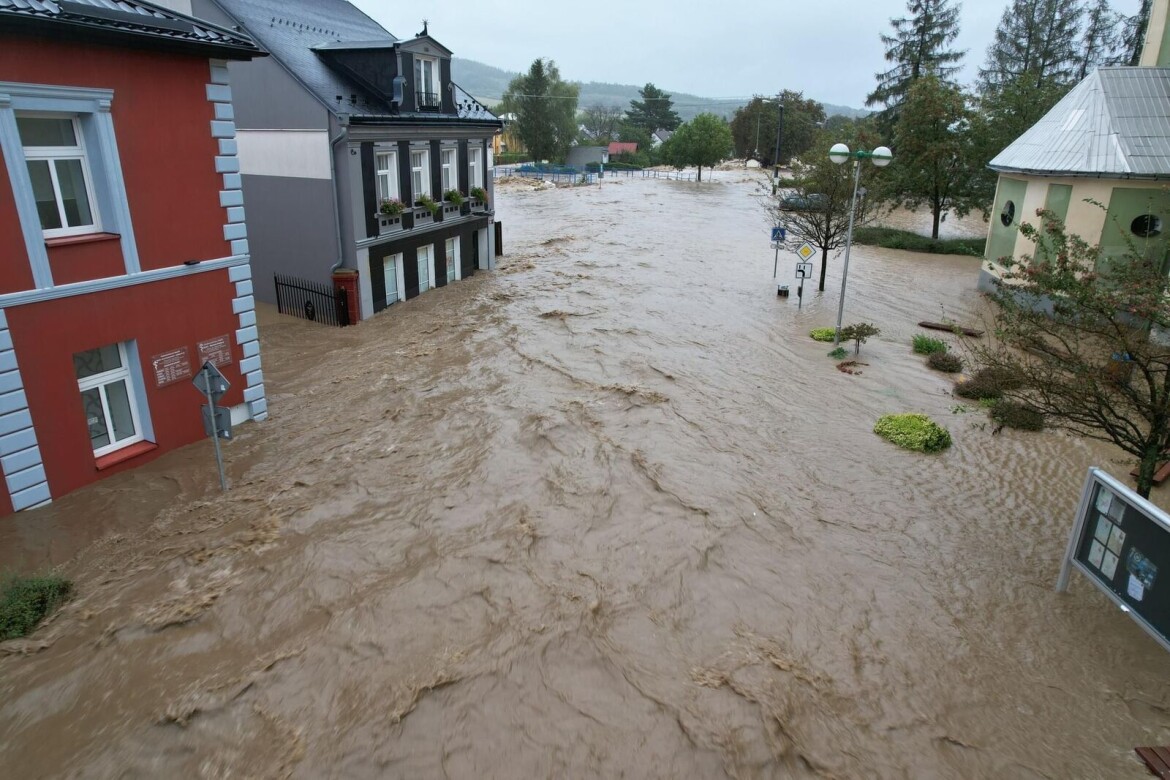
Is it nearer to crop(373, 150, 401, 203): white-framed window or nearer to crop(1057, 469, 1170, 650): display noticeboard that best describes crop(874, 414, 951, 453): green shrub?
crop(1057, 469, 1170, 650): display noticeboard

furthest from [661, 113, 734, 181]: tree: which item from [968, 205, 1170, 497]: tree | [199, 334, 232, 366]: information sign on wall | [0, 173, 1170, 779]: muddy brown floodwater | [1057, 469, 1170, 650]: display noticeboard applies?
[1057, 469, 1170, 650]: display noticeboard

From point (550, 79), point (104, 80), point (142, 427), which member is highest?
point (550, 79)

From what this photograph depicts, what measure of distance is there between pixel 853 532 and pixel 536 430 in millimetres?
6161

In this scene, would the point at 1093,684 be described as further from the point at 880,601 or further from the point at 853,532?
the point at 853,532

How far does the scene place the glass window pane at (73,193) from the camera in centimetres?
1027

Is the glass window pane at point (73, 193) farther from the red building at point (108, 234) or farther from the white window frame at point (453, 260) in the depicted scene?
the white window frame at point (453, 260)

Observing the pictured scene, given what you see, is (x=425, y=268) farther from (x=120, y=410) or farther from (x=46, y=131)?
(x=46, y=131)

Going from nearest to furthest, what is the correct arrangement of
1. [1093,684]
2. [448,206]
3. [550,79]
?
[1093,684] < [448,206] < [550,79]

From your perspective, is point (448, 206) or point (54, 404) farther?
point (448, 206)

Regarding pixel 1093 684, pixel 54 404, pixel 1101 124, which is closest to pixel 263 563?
pixel 54 404

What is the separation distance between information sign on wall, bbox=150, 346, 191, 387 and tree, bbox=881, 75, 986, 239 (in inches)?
1325

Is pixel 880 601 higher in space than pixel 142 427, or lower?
lower

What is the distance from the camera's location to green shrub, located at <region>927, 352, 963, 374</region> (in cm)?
1875

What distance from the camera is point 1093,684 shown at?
830 centimetres
